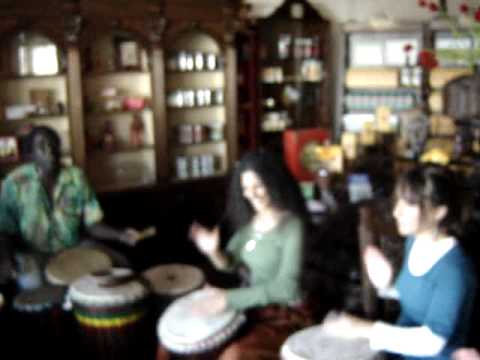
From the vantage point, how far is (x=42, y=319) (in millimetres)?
2803

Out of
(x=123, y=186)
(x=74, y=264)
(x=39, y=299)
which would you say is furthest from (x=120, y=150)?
(x=39, y=299)

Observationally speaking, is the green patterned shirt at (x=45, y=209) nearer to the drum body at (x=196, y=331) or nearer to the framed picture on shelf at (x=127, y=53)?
the drum body at (x=196, y=331)

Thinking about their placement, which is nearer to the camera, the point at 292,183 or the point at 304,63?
the point at 292,183

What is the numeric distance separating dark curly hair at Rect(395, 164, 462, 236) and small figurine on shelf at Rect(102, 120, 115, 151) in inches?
137

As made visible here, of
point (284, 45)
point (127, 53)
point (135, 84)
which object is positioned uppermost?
point (284, 45)

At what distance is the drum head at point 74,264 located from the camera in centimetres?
292

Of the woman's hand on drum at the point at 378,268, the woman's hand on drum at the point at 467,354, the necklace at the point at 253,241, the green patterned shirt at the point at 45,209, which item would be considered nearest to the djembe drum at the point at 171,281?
the necklace at the point at 253,241

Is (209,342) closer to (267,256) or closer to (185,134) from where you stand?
(267,256)

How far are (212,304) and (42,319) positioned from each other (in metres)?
0.91

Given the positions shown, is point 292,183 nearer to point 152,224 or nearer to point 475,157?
point 475,157

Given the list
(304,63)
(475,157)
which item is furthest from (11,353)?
(304,63)

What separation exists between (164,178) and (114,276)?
2.52 meters

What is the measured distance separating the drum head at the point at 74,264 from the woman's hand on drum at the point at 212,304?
0.74 meters

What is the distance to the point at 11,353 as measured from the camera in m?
3.18
